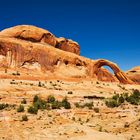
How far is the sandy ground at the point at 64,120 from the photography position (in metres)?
18.5

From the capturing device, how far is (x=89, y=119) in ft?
76.2

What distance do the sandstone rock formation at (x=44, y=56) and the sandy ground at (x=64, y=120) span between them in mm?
9651

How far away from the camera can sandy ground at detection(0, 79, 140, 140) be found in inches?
727

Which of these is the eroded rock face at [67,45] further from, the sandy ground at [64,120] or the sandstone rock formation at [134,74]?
the sandy ground at [64,120]

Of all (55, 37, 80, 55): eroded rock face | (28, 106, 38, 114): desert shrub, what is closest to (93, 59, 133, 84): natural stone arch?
(55, 37, 80, 55): eroded rock face

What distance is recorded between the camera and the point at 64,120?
72.7 feet

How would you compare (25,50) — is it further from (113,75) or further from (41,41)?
(113,75)

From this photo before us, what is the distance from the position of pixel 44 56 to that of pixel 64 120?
23.7 m

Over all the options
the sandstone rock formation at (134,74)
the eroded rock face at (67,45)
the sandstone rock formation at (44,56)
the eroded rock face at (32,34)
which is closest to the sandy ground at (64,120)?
the sandstone rock formation at (44,56)

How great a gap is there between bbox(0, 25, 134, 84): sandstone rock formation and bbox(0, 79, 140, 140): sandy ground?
9.65 m

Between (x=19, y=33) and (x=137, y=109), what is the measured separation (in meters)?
25.1

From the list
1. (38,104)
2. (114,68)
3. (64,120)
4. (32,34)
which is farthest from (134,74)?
(64,120)

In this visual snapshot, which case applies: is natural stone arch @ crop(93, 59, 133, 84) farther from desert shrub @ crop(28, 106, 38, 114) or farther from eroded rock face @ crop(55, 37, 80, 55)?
desert shrub @ crop(28, 106, 38, 114)

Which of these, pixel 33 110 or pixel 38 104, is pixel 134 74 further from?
pixel 33 110
